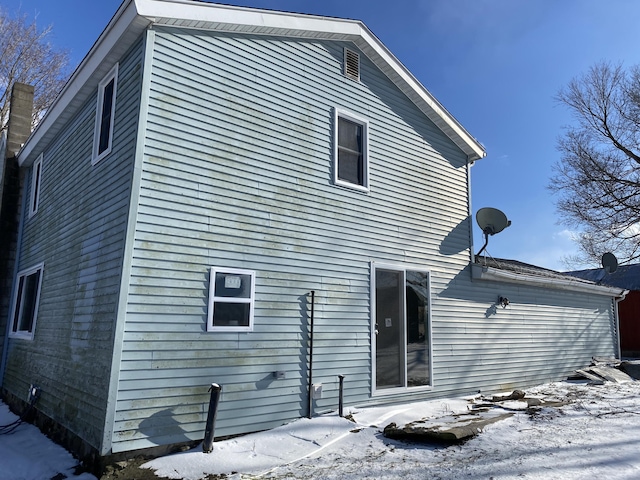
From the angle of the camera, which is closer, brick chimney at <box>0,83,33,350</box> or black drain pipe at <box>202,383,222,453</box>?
black drain pipe at <box>202,383,222,453</box>

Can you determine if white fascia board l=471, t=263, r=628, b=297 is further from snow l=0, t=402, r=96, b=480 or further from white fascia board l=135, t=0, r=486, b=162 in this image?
snow l=0, t=402, r=96, b=480

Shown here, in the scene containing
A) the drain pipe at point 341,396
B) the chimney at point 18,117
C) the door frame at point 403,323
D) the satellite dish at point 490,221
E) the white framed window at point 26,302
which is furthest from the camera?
the chimney at point 18,117

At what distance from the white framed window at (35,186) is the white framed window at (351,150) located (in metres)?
6.33

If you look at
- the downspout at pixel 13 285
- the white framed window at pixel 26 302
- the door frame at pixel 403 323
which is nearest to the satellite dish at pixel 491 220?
the door frame at pixel 403 323

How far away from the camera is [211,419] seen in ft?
17.2

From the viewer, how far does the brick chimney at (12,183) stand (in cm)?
1027

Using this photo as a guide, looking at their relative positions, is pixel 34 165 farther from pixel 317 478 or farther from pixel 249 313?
pixel 317 478

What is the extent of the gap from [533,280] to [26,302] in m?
10.7

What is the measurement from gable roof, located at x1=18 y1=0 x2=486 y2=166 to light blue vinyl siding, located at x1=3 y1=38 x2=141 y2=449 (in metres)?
0.25

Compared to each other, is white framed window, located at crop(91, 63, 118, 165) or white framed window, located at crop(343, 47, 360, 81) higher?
white framed window, located at crop(343, 47, 360, 81)

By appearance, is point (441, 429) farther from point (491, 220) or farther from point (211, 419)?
point (491, 220)

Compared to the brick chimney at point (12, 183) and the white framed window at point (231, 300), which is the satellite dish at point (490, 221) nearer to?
the white framed window at point (231, 300)

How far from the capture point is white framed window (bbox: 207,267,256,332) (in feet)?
19.1

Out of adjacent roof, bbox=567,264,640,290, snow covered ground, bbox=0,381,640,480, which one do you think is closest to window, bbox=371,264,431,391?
snow covered ground, bbox=0,381,640,480
